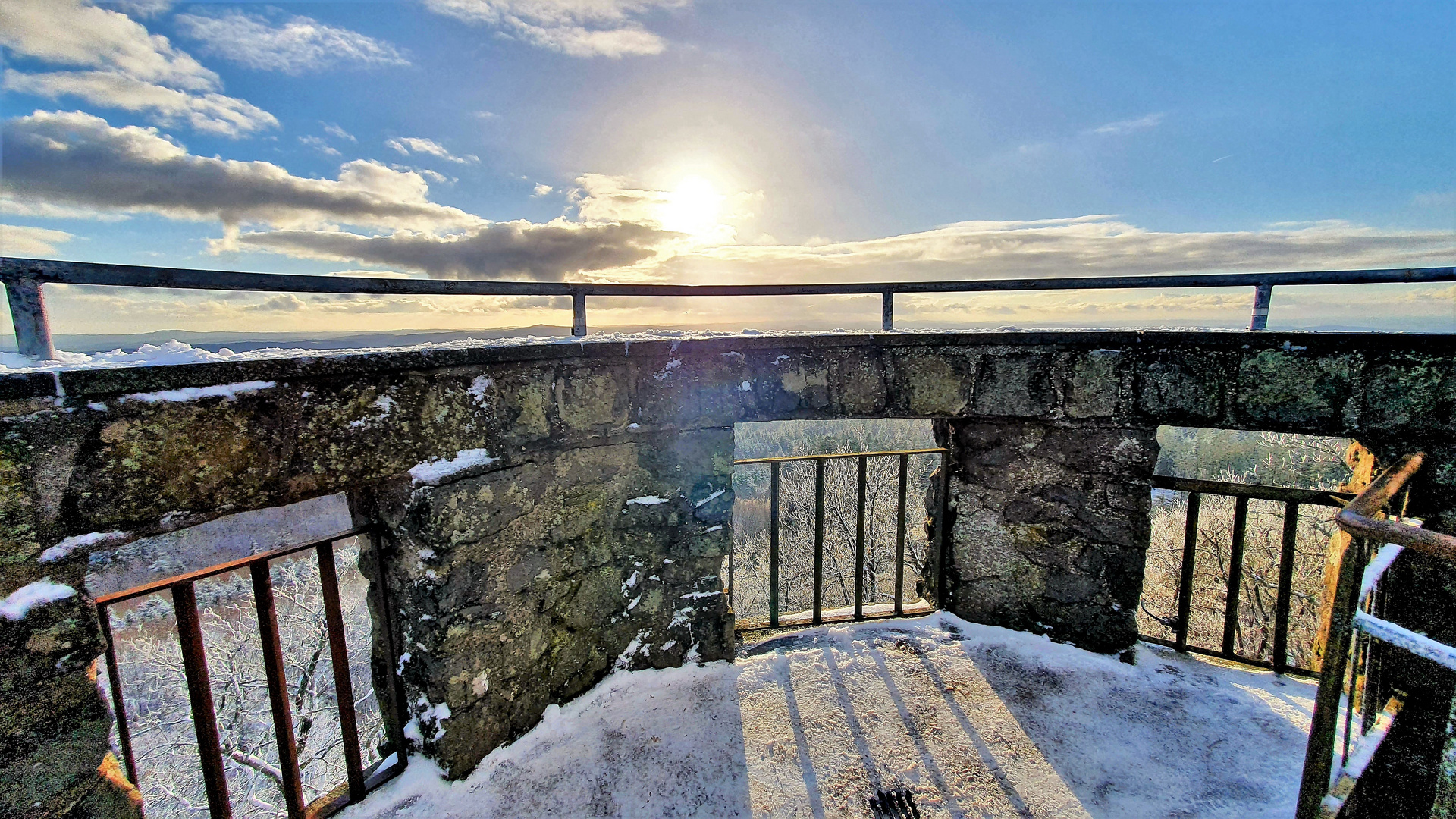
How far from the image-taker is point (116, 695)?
1593mm

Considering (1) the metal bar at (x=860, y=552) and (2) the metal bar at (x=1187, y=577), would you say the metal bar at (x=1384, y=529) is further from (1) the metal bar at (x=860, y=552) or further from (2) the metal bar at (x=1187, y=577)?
(1) the metal bar at (x=860, y=552)

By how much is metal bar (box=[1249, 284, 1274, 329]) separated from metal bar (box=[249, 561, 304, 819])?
435 centimetres

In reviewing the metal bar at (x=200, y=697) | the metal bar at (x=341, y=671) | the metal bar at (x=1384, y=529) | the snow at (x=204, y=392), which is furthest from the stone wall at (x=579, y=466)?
the metal bar at (x=1384, y=529)

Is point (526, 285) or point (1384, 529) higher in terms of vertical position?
point (526, 285)

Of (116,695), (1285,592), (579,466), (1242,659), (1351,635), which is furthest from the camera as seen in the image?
(1242,659)

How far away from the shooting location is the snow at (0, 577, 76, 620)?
4.24 ft

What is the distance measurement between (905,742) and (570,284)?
2.41m

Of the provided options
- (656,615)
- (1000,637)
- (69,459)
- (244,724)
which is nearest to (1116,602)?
(1000,637)

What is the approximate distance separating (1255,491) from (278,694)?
4362mm

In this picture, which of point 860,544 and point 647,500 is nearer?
point 647,500

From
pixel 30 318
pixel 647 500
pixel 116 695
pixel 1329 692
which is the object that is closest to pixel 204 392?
pixel 30 318

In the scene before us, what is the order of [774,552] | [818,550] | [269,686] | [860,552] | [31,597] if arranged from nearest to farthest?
[31,597], [269,686], [774,552], [818,550], [860,552]

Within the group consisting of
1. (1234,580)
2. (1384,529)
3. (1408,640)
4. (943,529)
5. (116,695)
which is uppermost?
(1384,529)

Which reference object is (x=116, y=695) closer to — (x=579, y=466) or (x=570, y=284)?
(x=579, y=466)
